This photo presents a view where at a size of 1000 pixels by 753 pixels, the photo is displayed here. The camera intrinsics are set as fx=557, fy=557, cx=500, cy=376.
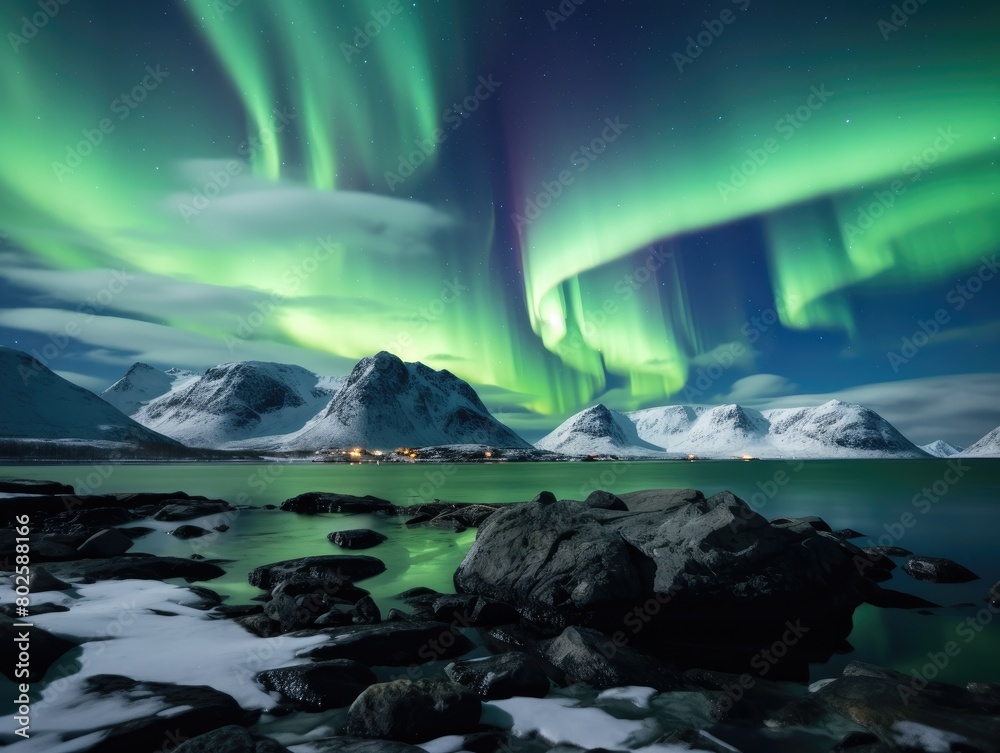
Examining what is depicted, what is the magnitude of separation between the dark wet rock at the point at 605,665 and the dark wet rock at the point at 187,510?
32.0 m

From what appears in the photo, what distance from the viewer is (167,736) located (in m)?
7.20

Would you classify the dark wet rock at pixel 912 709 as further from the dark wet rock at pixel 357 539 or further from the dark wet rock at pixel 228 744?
the dark wet rock at pixel 357 539

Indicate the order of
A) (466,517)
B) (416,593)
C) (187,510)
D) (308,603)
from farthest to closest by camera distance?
1. (187,510)
2. (466,517)
3. (416,593)
4. (308,603)

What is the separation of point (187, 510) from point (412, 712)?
35.0 meters

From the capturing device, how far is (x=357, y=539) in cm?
2666

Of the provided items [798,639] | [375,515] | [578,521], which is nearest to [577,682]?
[578,521]

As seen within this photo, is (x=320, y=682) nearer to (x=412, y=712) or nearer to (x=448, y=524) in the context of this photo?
(x=412, y=712)

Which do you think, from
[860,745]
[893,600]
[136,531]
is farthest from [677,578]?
[136,531]

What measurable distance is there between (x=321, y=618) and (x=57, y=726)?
5.23 meters

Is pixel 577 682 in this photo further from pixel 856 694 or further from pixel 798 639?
pixel 798 639

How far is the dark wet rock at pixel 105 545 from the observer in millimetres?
20098

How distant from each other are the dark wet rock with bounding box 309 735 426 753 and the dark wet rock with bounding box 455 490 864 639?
Answer: 6749 millimetres

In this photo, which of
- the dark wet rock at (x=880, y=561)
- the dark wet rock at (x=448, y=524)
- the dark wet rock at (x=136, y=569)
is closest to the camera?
the dark wet rock at (x=136, y=569)

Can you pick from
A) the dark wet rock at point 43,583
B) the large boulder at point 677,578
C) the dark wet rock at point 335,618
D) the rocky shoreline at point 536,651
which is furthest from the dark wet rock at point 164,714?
the large boulder at point 677,578
